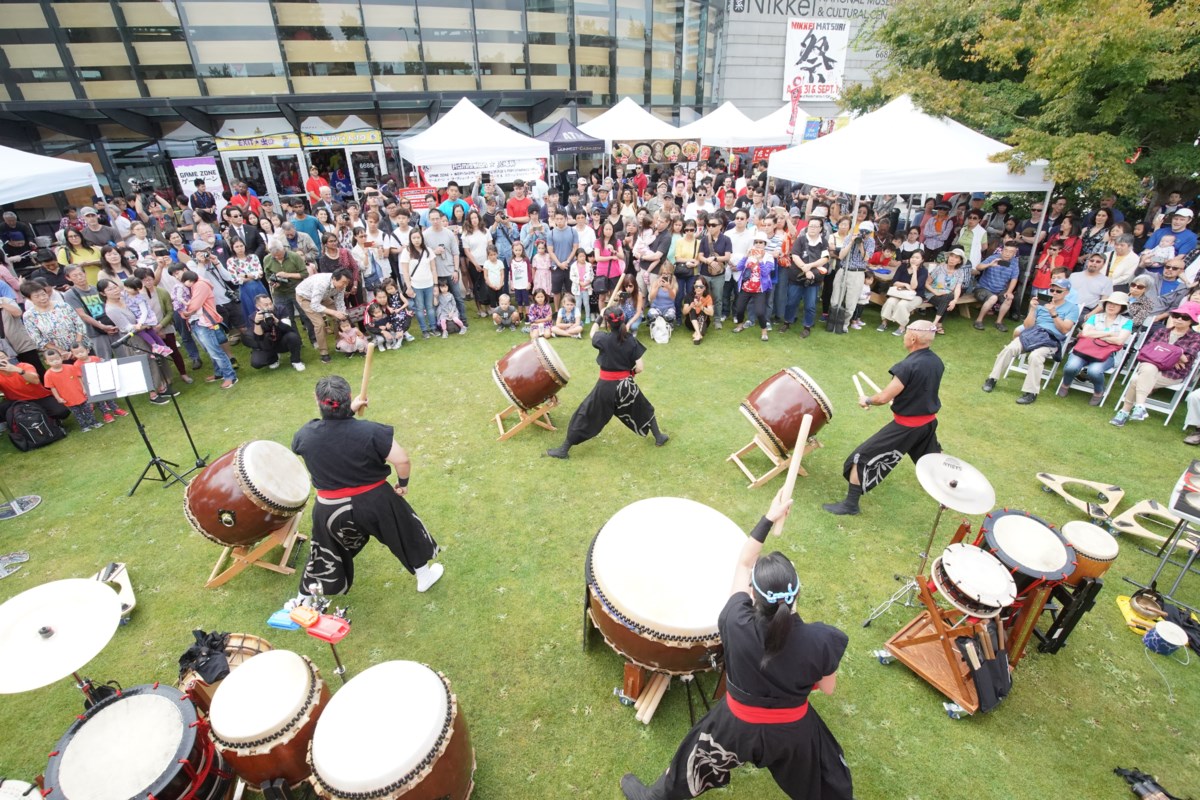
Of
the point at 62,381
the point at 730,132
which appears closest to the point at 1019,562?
the point at 62,381

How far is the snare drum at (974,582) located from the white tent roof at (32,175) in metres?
10.3

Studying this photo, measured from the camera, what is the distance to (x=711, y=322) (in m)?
8.55

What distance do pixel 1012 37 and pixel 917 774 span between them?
9.48 metres

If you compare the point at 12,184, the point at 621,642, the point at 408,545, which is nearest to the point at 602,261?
the point at 408,545

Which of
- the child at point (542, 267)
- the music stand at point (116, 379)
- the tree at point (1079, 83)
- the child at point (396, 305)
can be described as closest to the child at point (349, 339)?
the child at point (396, 305)

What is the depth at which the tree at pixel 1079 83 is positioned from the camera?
6766 mm

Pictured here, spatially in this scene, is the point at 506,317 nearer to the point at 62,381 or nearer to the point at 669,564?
the point at 62,381

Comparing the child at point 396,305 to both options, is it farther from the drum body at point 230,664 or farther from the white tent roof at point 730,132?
the white tent roof at point 730,132

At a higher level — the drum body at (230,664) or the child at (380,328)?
the child at (380,328)

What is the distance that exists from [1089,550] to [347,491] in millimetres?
4295

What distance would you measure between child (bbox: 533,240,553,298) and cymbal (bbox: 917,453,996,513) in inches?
233

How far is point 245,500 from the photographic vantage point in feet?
12.5

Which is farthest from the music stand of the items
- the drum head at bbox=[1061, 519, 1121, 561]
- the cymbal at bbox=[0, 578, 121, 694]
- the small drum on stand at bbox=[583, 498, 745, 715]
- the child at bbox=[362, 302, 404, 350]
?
the drum head at bbox=[1061, 519, 1121, 561]

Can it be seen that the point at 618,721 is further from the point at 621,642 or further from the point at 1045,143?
the point at 1045,143
